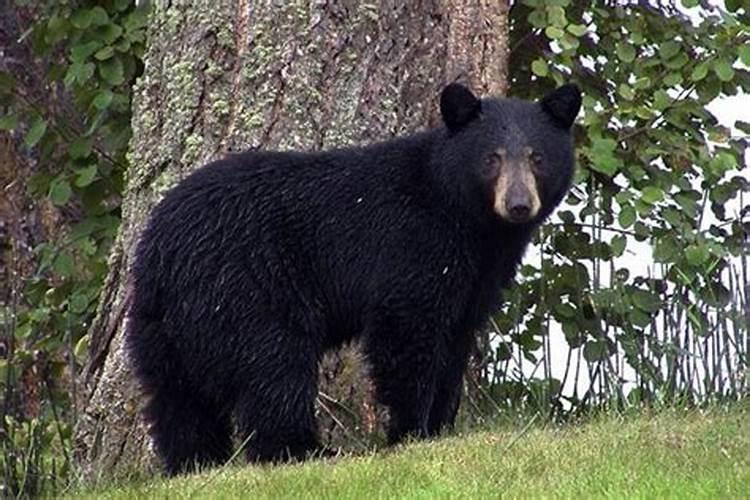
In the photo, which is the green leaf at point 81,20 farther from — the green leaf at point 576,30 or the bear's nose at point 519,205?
the bear's nose at point 519,205

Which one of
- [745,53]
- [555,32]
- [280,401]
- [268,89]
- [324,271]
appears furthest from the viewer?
[745,53]

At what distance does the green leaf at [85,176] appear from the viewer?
975 centimetres

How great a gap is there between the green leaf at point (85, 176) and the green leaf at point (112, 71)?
1.59 ft

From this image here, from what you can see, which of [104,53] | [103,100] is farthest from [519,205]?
[104,53]

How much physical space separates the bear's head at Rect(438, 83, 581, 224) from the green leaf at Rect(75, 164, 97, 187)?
2258 millimetres

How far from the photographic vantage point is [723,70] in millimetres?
9242

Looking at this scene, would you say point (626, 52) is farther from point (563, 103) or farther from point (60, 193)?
point (60, 193)

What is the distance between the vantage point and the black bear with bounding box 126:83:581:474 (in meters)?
7.92

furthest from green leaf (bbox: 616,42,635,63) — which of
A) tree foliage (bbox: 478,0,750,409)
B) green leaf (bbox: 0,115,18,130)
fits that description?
green leaf (bbox: 0,115,18,130)

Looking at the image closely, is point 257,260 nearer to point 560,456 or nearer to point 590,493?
point 560,456

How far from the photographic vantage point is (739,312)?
864cm

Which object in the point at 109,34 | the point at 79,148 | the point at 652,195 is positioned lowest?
the point at 652,195

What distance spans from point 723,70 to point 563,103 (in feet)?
4.29

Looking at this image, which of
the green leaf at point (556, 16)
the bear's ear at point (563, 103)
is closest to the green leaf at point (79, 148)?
the green leaf at point (556, 16)
